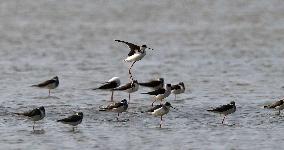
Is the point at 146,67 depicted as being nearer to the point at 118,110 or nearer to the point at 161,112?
the point at 118,110

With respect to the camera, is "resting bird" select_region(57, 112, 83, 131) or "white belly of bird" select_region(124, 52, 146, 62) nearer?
"resting bird" select_region(57, 112, 83, 131)

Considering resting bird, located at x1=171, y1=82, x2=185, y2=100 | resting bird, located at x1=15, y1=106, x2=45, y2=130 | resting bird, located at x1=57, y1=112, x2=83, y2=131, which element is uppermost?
resting bird, located at x1=171, y1=82, x2=185, y2=100

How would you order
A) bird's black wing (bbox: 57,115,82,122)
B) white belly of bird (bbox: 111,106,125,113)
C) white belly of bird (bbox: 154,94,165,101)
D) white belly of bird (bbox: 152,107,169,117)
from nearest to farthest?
1. bird's black wing (bbox: 57,115,82,122)
2. white belly of bird (bbox: 152,107,169,117)
3. white belly of bird (bbox: 111,106,125,113)
4. white belly of bird (bbox: 154,94,165,101)

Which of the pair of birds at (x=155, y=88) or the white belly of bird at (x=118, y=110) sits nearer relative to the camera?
the white belly of bird at (x=118, y=110)

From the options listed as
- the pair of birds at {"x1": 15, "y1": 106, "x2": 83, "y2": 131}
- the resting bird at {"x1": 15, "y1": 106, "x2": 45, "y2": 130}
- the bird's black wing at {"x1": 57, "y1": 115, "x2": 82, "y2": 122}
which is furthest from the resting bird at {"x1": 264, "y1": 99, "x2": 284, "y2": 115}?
the resting bird at {"x1": 15, "y1": 106, "x2": 45, "y2": 130}

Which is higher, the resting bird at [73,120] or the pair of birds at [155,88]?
the pair of birds at [155,88]

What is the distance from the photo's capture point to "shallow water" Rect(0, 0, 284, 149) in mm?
20250

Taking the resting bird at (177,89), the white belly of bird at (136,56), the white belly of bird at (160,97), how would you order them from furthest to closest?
the white belly of bird at (136,56)
the resting bird at (177,89)
the white belly of bird at (160,97)

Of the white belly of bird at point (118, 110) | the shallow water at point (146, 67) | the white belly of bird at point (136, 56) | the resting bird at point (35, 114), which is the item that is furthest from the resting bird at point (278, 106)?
the resting bird at point (35, 114)

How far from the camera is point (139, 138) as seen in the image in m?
19.9

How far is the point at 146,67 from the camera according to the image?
34.0 meters

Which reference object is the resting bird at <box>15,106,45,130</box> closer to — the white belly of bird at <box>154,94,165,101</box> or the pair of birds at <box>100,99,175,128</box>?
the pair of birds at <box>100,99,175,128</box>

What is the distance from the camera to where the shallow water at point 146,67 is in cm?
2025

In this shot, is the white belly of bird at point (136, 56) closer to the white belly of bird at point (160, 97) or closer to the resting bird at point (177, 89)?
the resting bird at point (177, 89)
